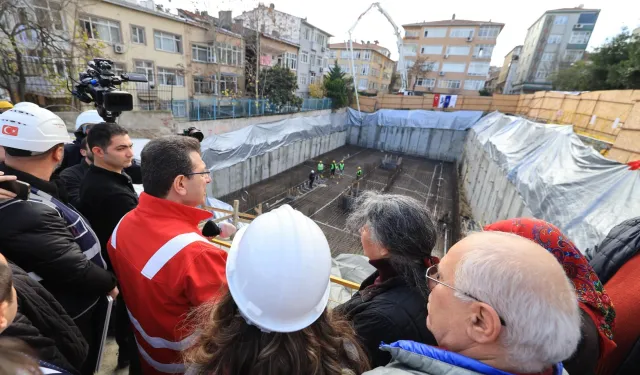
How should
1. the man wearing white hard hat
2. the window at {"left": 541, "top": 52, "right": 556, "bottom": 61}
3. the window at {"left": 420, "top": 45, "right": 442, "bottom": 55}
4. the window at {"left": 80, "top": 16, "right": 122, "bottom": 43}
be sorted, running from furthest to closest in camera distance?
1. the window at {"left": 420, "top": 45, "right": 442, "bottom": 55}
2. the window at {"left": 541, "top": 52, "right": 556, "bottom": 61}
3. the window at {"left": 80, "top": 16, "right": 122, "bottom": 43}
4. the man wearing white hard hat

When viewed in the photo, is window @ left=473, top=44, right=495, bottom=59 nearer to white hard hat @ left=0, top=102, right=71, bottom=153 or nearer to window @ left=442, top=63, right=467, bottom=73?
window @ left=442, top=63, right=467, bottom=73

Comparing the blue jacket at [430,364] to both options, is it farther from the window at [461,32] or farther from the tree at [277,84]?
the window at [461,32]

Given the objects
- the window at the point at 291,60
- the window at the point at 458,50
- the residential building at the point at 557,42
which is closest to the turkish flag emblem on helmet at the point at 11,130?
the window at the point at 291,60

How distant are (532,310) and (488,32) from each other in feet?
151

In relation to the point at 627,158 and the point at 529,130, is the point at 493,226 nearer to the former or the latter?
the point at 627,158

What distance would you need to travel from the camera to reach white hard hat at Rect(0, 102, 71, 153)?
5.64 feet

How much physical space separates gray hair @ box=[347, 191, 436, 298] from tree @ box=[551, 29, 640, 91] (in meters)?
16.1

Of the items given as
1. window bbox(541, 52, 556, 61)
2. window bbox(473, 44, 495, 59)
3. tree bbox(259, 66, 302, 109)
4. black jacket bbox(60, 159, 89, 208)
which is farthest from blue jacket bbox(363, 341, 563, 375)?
window bbox(541, 52, 556, 61)

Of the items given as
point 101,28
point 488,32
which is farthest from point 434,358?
point 488,32

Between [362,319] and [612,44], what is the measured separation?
69.9 ft

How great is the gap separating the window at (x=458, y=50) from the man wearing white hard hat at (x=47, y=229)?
4455 centimetres

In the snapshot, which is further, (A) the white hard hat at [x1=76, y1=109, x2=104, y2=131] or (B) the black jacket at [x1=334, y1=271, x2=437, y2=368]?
(A) the white hard hat at [x1=76, y1=109, x2=104, y2=131]

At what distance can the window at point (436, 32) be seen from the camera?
122 feet

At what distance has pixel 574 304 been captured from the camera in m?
0.80
